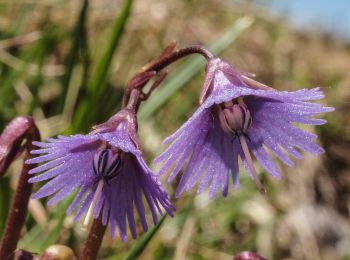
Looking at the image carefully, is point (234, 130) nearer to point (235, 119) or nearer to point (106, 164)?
point (235, 119)

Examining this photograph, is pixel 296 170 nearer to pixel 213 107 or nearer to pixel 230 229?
pixel 230 229

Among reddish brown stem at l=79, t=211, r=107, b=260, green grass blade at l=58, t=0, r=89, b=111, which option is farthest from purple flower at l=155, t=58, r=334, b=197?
green grass blade at l=58, t=0, r=89, b=111

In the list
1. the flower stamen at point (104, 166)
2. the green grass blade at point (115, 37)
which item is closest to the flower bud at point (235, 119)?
the flower stamen at point (104, 166)

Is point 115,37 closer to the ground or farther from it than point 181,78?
farther from it

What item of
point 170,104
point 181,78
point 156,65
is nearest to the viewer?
point 156,65

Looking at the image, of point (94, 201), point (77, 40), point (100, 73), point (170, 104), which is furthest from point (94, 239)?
point (170, 104)

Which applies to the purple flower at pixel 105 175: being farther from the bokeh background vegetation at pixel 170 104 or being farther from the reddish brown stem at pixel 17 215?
the bokeh background vegetation at pixel 170 104
